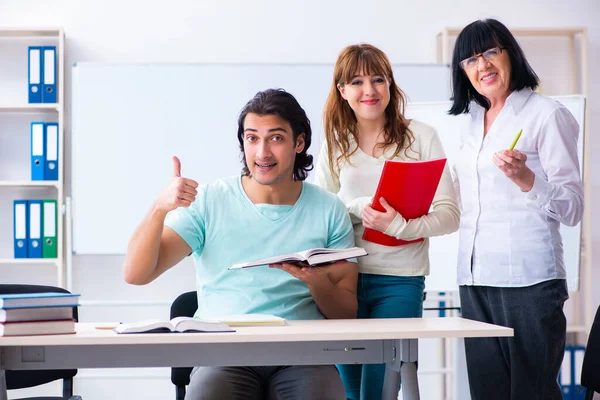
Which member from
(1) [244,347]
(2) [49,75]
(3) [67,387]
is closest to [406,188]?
(1) [244,347]

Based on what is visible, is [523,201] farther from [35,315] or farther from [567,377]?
[567,377]

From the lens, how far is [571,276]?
3475mm

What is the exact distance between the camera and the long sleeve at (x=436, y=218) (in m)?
2.11

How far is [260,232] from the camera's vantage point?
2.10m

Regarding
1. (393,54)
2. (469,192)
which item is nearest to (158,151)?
(393,54)

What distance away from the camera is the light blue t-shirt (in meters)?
2.05

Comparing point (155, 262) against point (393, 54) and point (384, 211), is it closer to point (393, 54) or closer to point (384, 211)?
point (384, 211)

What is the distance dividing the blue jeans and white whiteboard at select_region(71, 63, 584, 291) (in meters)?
1.81

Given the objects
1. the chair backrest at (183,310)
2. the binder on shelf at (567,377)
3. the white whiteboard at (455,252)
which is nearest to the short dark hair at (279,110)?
the chair backrest at (183,310)

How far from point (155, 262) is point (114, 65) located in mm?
2184

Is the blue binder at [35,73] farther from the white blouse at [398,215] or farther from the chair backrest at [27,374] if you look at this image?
the white blouse at [398,215]

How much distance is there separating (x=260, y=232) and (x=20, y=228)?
7.32 ft

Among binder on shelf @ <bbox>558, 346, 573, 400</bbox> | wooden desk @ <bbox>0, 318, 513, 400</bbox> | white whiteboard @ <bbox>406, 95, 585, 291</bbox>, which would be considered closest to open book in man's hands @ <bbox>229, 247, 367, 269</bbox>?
wooden desk @ <bbox>0, 318, 513, 400</bbox>

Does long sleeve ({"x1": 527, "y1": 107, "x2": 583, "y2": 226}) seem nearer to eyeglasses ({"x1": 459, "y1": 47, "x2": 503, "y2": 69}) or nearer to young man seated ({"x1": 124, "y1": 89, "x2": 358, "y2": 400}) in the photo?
eyeglasses ({"x1": 459, "y1": 47, "x2": 503, "y2": 69})
